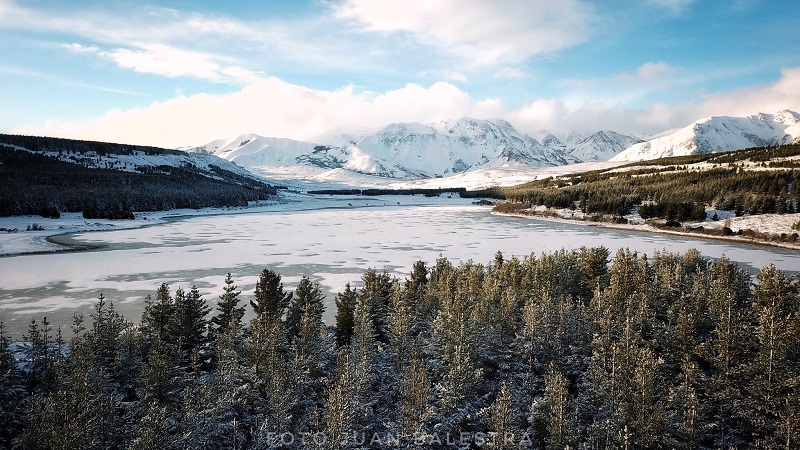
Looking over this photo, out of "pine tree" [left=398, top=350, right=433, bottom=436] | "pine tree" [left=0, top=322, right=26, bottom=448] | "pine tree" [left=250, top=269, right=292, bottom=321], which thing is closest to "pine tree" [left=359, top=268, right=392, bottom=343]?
"pine tree" [left=250, top=269, right=292, bottom=321]

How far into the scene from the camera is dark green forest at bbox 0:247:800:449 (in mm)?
16750

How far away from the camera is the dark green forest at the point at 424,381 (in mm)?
16750

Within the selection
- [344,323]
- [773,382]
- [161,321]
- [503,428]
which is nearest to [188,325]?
[161,321]

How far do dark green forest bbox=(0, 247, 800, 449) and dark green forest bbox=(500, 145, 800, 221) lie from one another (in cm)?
8125

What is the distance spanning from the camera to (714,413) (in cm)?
2028

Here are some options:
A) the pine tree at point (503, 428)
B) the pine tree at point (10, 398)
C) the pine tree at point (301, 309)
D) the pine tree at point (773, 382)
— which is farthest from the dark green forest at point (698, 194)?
the pine tree at point (10, 398)

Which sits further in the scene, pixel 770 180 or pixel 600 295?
pixel 770 180

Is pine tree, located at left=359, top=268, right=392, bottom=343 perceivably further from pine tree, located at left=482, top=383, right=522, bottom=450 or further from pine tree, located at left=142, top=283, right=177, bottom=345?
pine tree, located at left=482, top=383, right=522, bottom=450

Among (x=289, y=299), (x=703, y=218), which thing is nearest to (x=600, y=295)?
(x=289, y=299)

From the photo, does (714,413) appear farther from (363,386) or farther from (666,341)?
(363,386)

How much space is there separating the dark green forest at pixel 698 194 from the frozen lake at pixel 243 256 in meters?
25.2

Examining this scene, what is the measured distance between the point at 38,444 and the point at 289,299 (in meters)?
17.1

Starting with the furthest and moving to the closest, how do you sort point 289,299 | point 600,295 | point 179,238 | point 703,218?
point 703,218
point 179,238
point 289,299
point 600,295

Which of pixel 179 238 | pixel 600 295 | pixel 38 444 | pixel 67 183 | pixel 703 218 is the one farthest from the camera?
pixel 67 183
